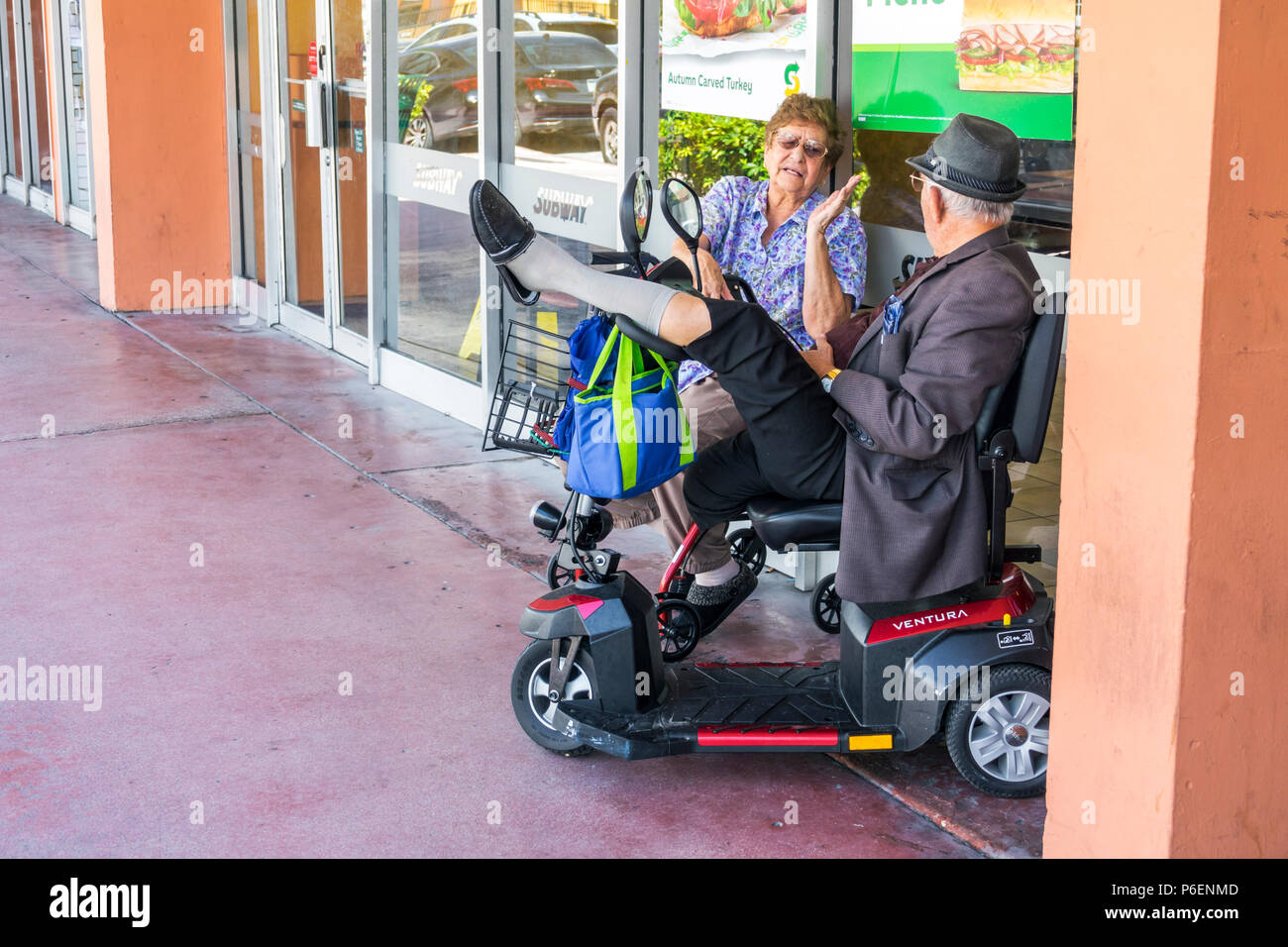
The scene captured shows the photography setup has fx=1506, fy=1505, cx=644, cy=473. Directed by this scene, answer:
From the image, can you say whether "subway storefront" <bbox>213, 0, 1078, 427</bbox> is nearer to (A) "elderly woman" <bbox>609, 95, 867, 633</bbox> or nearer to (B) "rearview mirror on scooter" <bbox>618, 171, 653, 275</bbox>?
(A) "elderly woman" <bbox>609, 95, 867, 633</bbox>

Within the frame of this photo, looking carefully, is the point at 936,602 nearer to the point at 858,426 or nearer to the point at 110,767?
the point at 858,426

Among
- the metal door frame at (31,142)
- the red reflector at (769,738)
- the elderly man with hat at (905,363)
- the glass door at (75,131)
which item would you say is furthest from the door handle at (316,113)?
the metal door frame at (31,142)

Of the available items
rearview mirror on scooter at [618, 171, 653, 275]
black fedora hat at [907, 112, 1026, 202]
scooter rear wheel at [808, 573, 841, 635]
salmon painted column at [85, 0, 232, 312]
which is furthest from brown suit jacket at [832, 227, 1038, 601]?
salmon painted column at [85, 0, 232, 312]

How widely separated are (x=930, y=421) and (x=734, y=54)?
213 centimetres

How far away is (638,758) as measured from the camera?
11.1ft

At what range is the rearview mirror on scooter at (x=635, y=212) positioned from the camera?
3.19 m

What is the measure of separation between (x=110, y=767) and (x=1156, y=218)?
2.59 m

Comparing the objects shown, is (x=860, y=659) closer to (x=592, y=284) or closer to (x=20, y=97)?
(x=592, y=284)

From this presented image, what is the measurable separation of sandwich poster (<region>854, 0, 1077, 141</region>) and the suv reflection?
4.54 ft

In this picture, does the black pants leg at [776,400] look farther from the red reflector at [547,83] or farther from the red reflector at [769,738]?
the red reflector at [547,83]

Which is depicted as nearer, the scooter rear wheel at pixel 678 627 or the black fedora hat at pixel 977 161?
the black fedora hat at pixel 977 161

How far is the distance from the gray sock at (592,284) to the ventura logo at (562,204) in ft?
8.17
